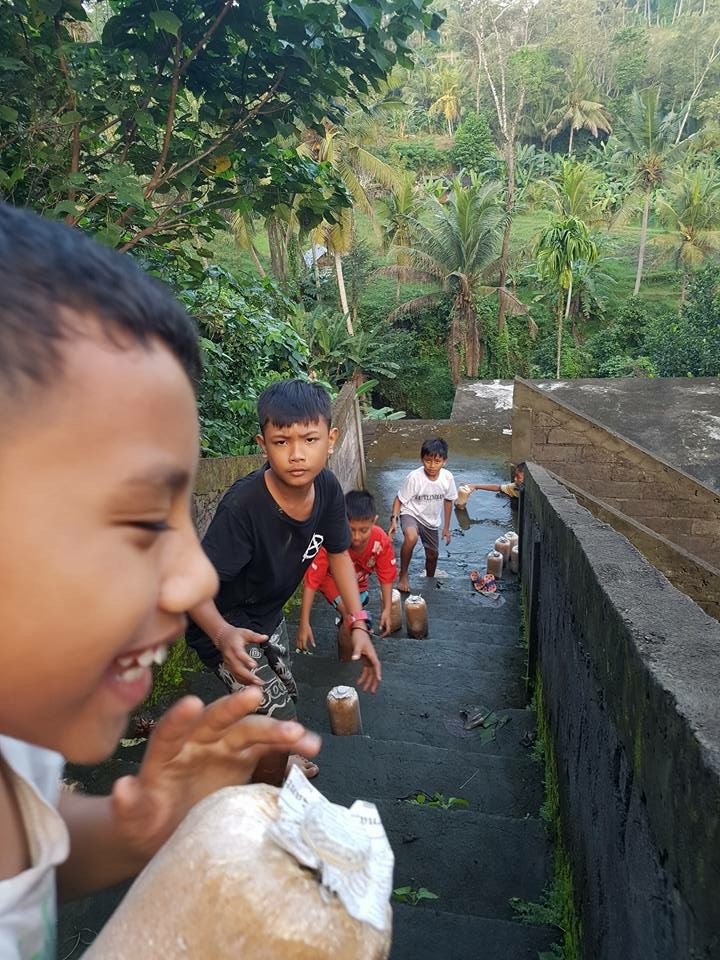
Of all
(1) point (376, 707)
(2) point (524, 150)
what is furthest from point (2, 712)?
(2) point (524, 150)

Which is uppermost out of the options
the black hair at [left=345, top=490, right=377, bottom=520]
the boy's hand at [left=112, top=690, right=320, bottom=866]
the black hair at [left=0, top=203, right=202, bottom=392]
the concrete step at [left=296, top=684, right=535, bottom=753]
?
the black hair at [left=0, top=203, right=202, bottom=392]

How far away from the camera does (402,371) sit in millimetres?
26188

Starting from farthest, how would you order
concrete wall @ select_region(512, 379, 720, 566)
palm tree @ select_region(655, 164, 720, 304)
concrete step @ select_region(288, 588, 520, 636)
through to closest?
palm tree @ select_region(655, 164, 720, 304) → concrete wall @ select_region(512, 379, 720, 566) → concrete step @ select_region(288, 588, 520, 636)

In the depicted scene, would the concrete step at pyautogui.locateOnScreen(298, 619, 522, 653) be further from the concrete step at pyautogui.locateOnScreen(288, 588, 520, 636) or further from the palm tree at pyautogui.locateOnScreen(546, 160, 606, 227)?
the palm tree at pyautogui.locateOnScreen(546, 160, 606, 227)

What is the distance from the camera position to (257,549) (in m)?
2.59

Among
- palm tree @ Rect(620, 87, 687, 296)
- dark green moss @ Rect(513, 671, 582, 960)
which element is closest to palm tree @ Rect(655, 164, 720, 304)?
palm tree @ Rect(620, 87, 687, 296)

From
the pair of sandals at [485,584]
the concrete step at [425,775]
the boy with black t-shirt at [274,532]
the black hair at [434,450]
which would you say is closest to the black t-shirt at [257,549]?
the boy with black t-shirt at [274,532]

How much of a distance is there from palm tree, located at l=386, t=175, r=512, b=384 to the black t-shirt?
20874mm

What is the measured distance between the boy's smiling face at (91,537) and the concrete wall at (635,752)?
33.5 inches

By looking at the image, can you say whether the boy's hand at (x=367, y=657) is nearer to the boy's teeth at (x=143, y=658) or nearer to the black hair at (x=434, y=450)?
the boy's teeth at (x=143, y=658)

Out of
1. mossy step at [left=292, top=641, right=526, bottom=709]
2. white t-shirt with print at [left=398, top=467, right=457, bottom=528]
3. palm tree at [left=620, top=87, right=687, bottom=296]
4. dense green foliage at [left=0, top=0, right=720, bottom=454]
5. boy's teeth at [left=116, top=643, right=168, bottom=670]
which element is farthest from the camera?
palm tree at [left=620, top=87, right=687, bottom=296]

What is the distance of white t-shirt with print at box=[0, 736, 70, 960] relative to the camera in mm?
798

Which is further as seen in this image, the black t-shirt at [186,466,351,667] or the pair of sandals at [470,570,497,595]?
the pair of sandals at [470,570,497,595]

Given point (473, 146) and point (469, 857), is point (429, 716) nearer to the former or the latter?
point (469, 857)
